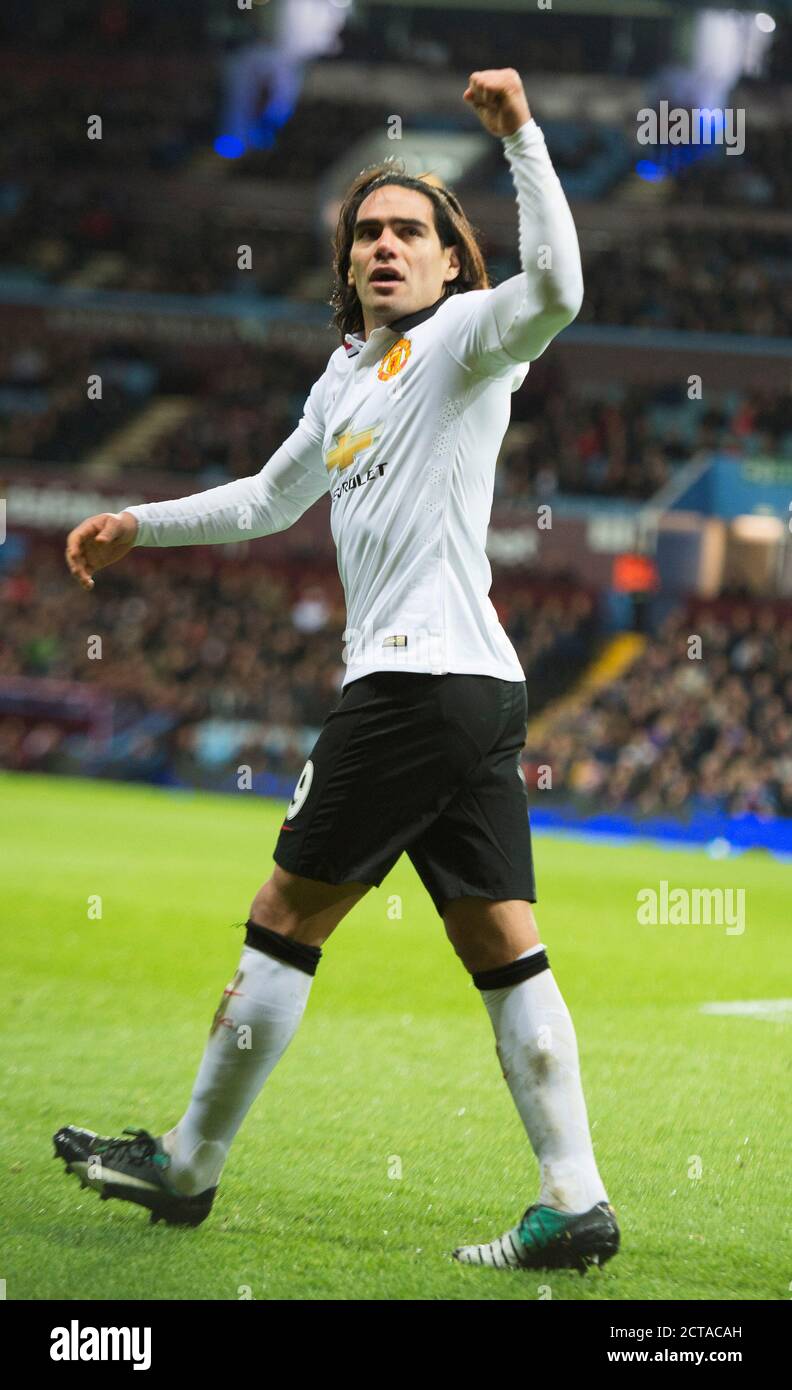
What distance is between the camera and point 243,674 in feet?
92.4

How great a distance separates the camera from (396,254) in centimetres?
393

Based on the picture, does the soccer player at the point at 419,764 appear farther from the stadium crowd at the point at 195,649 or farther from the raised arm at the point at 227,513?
the stadium crowd at the point at 195,649

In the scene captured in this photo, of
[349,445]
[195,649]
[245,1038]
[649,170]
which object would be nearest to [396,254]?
[349,445]

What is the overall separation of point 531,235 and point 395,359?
24.1 inches

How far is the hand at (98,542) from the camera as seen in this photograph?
4.24m

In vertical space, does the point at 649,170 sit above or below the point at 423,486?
above

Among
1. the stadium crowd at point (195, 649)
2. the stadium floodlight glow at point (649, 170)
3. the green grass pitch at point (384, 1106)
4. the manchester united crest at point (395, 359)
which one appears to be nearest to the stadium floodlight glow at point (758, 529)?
the stadium crowd at point (195, 649)

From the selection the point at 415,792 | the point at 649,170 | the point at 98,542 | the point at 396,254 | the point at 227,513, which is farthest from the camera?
the point at 649,170

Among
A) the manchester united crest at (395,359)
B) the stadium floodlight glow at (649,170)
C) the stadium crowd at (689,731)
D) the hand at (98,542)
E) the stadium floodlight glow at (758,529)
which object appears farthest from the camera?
the stadium floodlight glow at (649,170)

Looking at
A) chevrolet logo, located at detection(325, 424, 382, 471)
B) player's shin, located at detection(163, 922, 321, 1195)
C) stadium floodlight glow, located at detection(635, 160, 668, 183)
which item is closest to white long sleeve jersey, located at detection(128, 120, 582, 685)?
chevrolet logo, located at detection(325, 424, 382, 471)

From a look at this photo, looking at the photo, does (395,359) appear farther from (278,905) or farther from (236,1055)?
(236,1055)

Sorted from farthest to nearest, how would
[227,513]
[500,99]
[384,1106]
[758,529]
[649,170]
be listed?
[649,170], [758,529], [384,1106], [227,513], [500,99]

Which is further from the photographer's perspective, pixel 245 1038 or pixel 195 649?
pixel 195 649
